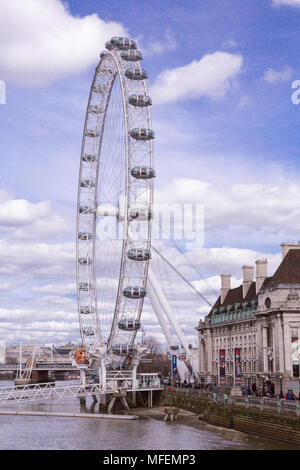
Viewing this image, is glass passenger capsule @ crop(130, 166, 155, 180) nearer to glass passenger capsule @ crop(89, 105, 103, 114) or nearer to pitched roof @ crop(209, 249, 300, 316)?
glass passenger capsule @ crop(89, 105, 103, 114)

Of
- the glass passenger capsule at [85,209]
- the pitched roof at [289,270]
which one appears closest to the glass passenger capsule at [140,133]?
the glass passenger capsule at [85,209]

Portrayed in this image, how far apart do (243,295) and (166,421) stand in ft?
114

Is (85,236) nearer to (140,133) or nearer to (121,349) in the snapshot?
(121,349)

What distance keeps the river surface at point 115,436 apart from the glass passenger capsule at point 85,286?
60.6ft

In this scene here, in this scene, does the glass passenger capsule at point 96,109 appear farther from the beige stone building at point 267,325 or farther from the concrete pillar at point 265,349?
the concrete pillar at point 265,349

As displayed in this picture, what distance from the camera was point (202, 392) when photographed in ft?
175

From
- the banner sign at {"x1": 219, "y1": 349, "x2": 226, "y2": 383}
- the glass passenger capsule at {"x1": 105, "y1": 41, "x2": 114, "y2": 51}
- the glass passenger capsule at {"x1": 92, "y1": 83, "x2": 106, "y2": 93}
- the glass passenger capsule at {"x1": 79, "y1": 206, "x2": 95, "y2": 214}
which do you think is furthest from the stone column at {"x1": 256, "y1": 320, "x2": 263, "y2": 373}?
the glass passenger capsule at {"x1": 105, "y1": 41, "x2": 114, "y2": 51}

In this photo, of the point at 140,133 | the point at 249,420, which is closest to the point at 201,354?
the point at 140,133

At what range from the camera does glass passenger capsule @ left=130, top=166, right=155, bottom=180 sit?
55.8 m

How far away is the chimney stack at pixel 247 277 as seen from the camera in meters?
80.9
